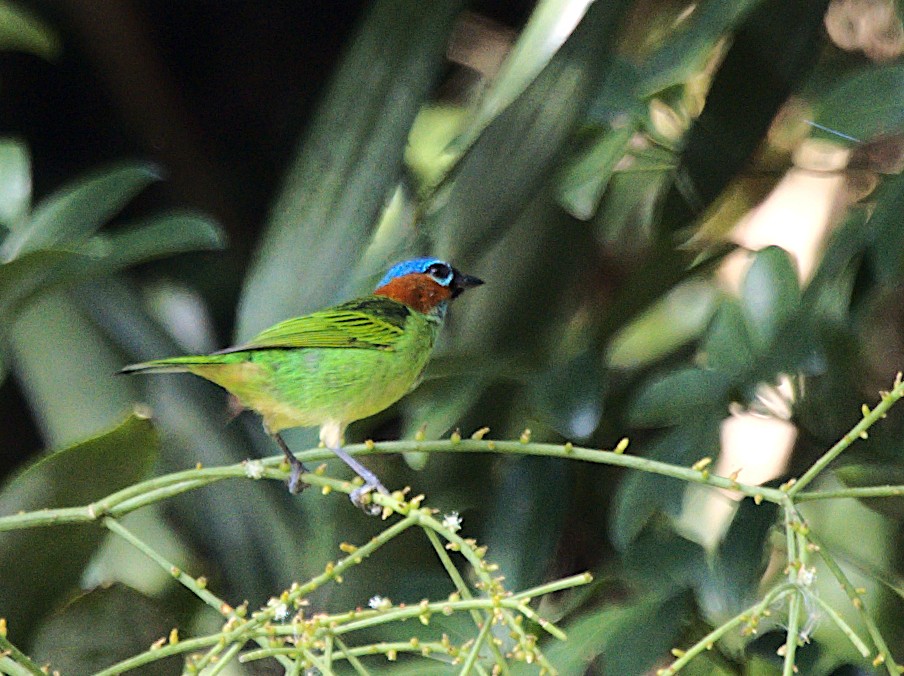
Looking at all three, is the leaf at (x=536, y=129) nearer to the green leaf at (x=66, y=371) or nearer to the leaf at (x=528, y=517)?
the leaf at (x=528, y=517)

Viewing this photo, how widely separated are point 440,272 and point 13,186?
38 cm

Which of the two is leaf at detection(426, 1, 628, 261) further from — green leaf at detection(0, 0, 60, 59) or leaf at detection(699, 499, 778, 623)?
green leaf at detection(0, 0, 60, 59)

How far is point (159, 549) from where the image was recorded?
1047 millimetres

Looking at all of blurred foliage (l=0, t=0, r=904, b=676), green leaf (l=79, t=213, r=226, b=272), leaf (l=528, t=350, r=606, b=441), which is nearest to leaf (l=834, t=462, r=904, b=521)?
blurred foliage (l=0, t=0, r=904, b=676)

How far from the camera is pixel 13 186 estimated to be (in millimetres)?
1018

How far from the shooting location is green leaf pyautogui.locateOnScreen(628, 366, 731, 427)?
2.83 ft

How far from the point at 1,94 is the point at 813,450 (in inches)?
50.5

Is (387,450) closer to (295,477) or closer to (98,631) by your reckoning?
(295,477)

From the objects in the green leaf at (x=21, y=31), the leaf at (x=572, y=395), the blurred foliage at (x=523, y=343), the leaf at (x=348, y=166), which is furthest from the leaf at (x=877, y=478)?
the green leaf at (x=21, y=31)

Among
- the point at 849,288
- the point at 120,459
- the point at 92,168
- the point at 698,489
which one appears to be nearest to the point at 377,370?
the point at 120,459

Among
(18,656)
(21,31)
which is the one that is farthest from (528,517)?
(21,31)

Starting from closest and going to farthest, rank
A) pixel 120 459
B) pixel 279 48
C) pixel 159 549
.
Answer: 1. pixel 120 459
2. pixel 159 549
3. pixel 279 48

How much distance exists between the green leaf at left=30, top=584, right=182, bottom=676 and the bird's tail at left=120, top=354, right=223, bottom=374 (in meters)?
0.18

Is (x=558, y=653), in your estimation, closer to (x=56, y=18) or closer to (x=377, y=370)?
(x=377, y=370)
